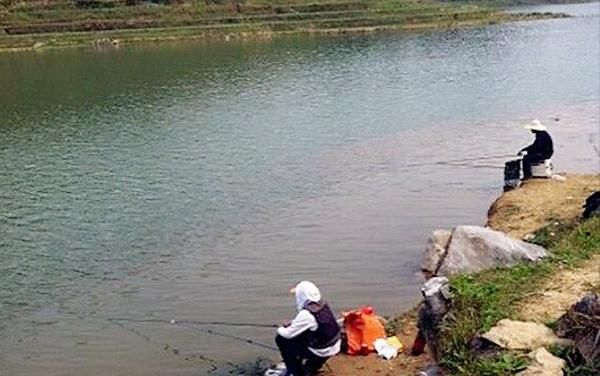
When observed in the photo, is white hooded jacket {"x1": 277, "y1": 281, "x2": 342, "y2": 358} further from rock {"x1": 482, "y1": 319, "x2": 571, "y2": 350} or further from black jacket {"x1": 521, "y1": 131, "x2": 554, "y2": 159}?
black jacket {"x1": 521, "y1": 131, "x2": 554, "y2": 159}

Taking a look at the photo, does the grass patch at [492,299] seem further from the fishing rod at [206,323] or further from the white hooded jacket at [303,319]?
the fishing rod at [206,323]

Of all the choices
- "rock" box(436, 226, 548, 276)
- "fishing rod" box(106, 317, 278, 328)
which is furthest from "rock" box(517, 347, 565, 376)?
"fishing rod" box(106, 317, 278, 328)

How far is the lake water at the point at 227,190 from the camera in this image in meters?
15.5

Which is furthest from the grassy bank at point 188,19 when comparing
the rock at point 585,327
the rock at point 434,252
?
the rock at point 585,327

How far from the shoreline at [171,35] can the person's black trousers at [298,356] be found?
221 feet

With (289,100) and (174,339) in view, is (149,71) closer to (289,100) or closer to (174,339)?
(289,100)

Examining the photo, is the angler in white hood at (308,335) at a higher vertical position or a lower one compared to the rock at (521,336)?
lower

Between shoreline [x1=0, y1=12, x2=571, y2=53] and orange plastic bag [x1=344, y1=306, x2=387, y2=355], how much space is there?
66.7 m

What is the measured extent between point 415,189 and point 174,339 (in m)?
12.2

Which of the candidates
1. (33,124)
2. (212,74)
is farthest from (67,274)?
(212,74)

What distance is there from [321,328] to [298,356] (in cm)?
53

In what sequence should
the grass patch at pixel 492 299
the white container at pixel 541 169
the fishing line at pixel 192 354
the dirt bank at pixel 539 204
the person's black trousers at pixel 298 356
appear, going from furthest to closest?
the white container at pixel 541 169
the dirt bank at pixel 539 204
the fishing line at pixel 192 354
the person's black trousers at pixel 298 356
the grass patch at pixel 492 299

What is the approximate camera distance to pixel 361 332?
1238 centimetres

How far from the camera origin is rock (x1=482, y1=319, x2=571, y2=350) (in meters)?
9.91
